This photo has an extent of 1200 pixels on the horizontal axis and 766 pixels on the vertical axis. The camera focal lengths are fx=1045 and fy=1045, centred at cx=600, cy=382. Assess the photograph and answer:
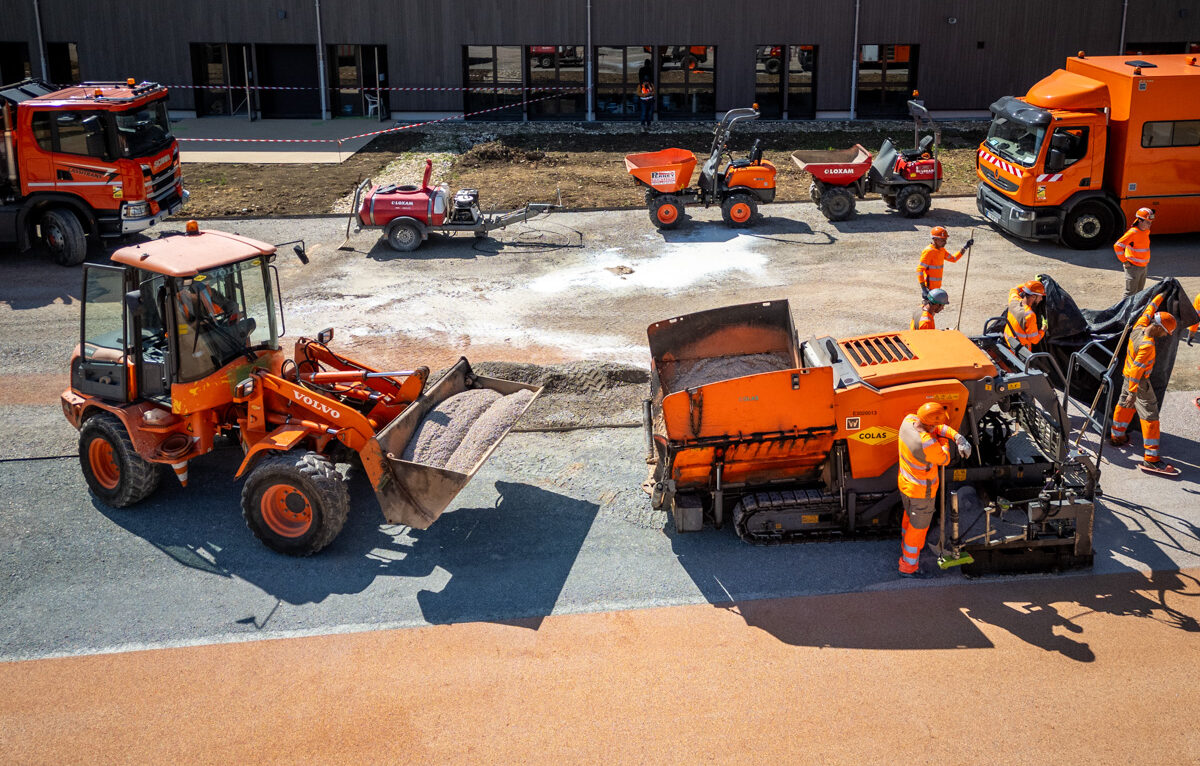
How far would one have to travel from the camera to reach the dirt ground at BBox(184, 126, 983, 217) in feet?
67.7

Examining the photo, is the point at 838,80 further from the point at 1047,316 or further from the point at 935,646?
the point at 935,646

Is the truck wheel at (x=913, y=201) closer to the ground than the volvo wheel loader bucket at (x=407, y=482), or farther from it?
farther from it

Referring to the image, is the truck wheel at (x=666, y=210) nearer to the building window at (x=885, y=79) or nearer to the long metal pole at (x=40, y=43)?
the building window at (x=885, y=79)

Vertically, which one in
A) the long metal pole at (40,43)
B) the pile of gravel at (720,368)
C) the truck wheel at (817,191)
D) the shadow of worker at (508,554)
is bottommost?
the shadow of worker at (508,554)

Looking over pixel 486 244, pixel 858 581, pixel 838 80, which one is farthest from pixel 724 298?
pixel 838 80

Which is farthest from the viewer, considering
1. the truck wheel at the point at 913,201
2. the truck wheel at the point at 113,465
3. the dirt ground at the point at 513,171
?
the dirt ground at the point at 513,171

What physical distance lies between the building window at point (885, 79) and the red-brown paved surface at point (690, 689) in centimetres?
2284

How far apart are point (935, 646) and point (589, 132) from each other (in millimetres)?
21332

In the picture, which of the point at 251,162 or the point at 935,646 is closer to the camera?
the point at 935,646

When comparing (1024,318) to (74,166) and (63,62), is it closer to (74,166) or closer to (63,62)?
(74,166)

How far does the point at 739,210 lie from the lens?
1878cm

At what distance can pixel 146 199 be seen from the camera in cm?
1727

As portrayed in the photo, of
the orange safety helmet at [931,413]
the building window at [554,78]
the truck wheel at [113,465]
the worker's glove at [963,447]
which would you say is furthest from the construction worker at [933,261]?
the building window at [554,78]

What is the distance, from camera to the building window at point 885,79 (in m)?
28.6
